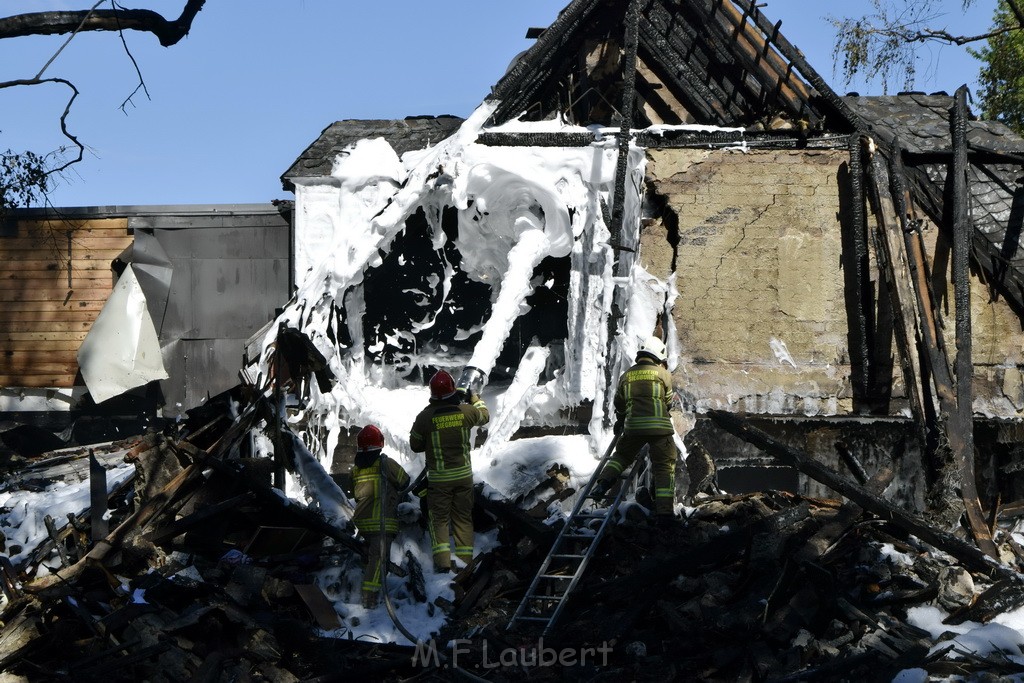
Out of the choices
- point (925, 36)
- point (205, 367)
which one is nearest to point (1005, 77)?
point (925, 36)

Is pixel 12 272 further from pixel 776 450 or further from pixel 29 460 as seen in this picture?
pixel 776 450

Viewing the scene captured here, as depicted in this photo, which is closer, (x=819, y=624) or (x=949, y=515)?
(x=819, y=624)

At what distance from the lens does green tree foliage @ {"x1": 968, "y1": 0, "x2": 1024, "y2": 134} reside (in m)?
22.5

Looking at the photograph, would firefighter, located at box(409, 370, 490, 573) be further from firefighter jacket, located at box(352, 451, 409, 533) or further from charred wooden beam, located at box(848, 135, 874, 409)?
charred wooden beam, located at box(848, 135, 874, 409)

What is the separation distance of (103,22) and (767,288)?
22.2ft

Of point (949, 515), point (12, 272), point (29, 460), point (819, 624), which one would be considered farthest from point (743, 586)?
point (12, 272)

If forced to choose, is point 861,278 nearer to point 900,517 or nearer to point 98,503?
point 900,517

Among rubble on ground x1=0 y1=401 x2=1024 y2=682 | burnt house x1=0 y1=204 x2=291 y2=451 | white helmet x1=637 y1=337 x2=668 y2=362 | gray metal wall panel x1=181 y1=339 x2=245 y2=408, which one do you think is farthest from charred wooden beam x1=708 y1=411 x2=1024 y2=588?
gray metal wall panel x1=181 y1=339 x2=245 y2=408

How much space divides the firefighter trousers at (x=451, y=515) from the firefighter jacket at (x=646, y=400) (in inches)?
54.9

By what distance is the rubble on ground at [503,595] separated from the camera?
6.44 metres

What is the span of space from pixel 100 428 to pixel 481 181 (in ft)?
21.5

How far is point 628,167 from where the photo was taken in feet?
36.0

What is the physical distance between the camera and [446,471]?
8.24m

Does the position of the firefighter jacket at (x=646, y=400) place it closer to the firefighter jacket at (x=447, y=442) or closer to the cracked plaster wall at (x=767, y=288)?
the firefighter jacket at (x=447, y=442)
